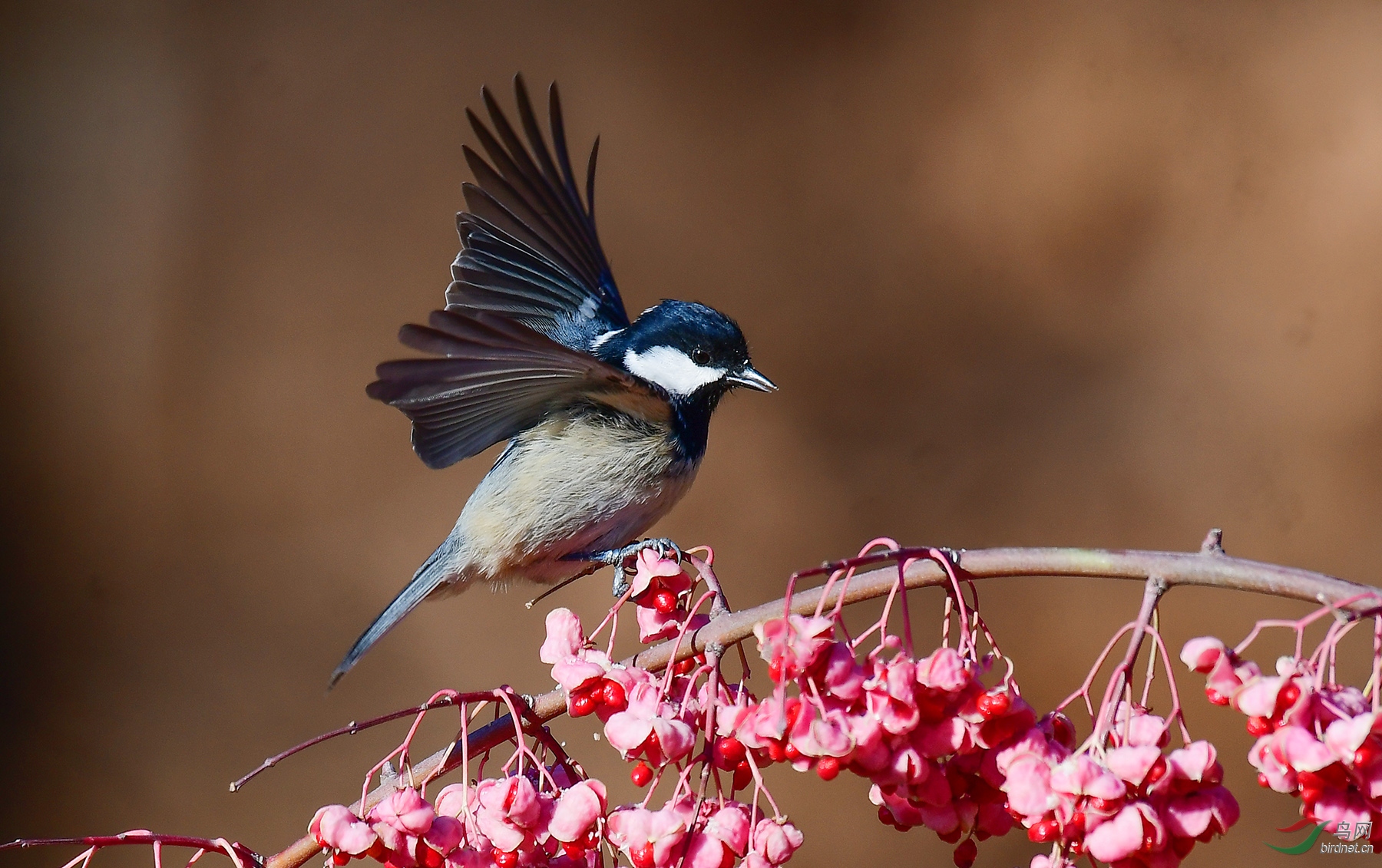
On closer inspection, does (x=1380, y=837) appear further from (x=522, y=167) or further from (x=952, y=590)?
(x=522, y=167)

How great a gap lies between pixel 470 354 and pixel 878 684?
0.57 m

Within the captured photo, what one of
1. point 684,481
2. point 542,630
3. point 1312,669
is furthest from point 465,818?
point 542,630

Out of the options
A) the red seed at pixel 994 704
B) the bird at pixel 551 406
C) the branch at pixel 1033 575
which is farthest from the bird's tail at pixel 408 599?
the red seed at pixel 994 704

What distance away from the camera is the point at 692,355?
5.82ft

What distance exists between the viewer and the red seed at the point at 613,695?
0.95 metres

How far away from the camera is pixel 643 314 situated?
1881 mm

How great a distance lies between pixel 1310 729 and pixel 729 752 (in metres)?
0.43

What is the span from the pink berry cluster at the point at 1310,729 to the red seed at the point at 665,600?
460 mm

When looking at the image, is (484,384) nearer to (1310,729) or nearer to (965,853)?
(965,853)

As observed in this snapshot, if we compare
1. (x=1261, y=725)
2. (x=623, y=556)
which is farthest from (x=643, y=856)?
(x=623, y=556)

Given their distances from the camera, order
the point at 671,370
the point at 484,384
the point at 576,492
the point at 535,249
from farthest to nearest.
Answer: the point at 535,249
the point at 671,370
the point at 576,492
the point at 484,384

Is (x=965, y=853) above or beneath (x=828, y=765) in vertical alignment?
beneath

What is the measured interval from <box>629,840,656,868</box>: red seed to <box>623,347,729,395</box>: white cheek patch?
3.14 ft

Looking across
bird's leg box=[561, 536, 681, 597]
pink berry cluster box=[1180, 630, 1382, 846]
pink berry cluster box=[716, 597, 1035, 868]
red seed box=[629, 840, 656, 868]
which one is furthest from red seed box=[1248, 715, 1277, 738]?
bird's leg box=[561, 536, 681, 597]
